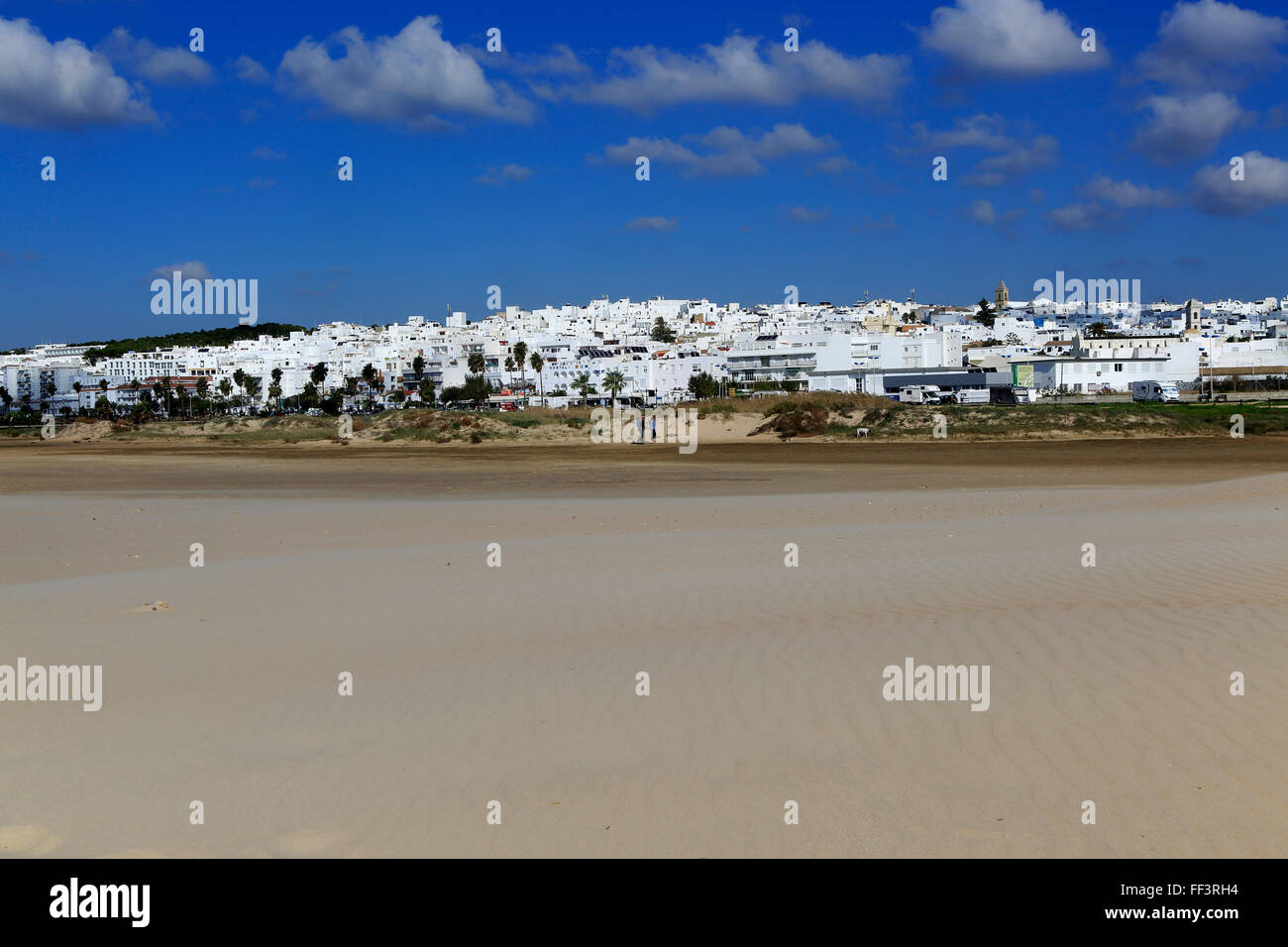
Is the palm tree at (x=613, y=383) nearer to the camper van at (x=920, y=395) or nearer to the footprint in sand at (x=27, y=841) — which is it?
the camper van at (x=920, y=395)

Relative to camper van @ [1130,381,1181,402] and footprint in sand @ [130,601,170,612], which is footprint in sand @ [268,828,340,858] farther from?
camper van @ [1130,381,1181,402]

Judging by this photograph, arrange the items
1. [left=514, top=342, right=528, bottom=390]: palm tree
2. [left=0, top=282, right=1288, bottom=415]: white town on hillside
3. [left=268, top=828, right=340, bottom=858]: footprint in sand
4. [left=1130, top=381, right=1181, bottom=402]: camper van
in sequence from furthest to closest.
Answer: [left=514, top=342, right=528, bottom=390]: palm tree → [left=0, top=282, right=1288, bottom=415]: white town on hillside → [left=1130, top=381, right=1181, bottom=402]: camper van → [left=268, top=828, right=340, bottom=858]: footprint in sand

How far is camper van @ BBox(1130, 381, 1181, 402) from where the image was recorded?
7606cm

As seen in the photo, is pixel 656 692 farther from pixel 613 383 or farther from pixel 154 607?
pixel 613 383

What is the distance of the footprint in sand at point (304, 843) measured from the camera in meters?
4.63

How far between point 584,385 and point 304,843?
11056 cm

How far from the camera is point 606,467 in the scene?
32.5 m

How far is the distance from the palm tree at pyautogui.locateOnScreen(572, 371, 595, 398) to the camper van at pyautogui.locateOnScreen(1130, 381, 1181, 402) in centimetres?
5253

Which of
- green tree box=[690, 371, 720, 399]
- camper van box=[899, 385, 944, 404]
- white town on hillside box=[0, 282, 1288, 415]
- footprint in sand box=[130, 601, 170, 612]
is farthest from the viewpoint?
green tree box=[690, 371, 720, 399]

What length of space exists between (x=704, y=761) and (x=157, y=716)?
3.36 metres

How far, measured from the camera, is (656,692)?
6816 millimetres

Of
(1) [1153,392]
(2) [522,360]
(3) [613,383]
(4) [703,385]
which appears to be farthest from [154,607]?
(2) [522,360]

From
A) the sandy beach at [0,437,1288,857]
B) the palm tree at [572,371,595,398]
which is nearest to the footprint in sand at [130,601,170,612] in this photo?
the sandy beach at [0,437,1288,857]
